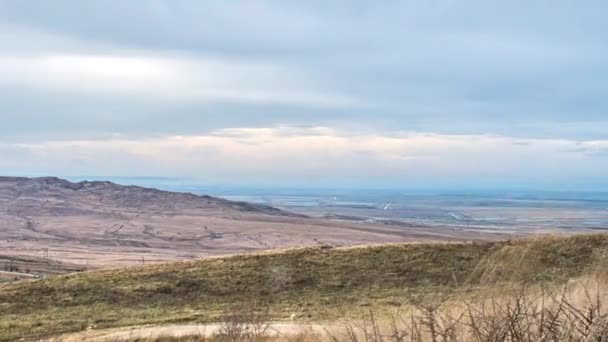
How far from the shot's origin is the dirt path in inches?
441

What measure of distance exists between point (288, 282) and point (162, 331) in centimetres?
601

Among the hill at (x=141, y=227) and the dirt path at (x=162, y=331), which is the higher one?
the dirt path at (x=162, y=331)

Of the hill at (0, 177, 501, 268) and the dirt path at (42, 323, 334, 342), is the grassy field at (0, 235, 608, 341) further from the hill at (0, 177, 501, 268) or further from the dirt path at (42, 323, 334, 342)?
the hill at (0, 177, 501, 268)

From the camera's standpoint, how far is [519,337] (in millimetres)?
4195

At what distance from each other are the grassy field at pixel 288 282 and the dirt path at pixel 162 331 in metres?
0.92

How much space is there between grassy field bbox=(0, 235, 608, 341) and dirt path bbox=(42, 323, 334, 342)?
3.02 ft

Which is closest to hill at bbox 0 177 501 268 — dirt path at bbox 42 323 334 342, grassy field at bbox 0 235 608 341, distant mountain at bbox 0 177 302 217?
distant mountain at bbox 0 177 302 217

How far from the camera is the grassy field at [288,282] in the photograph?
14.7 m

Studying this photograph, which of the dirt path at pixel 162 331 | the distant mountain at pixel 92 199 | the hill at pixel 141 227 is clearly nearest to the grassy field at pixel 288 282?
the dirt path at pixel 162 331

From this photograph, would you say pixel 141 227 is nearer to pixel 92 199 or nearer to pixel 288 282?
pixel 92 199

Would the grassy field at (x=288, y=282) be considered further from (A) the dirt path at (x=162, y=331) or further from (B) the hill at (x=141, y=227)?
(B) the hill at (x=141, y=227)

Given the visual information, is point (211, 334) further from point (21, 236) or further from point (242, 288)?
point (21, 236)

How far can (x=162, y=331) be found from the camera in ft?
40.0

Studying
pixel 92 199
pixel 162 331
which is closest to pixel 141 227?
pixel 92 199
